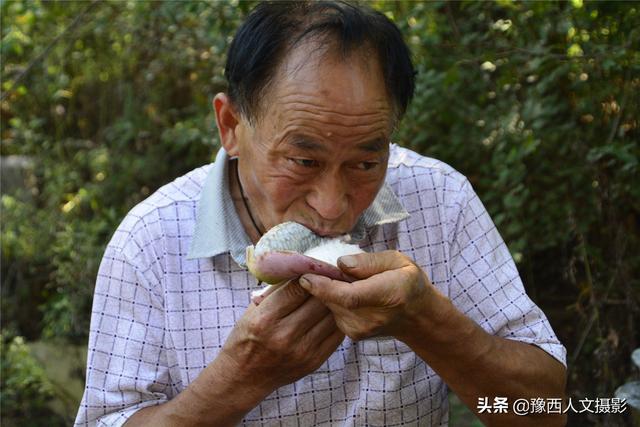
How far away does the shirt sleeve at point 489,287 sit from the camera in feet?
7.89

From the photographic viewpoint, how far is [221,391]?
2.13 metres

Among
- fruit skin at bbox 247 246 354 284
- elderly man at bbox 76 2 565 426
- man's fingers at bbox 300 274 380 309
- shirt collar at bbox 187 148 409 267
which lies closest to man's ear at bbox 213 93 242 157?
elderly man at bbox 76 2 565 426

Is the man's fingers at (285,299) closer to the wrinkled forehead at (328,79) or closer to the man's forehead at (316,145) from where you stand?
the man's forehead at (316,145)

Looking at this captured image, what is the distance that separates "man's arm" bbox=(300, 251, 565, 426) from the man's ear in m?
0.59

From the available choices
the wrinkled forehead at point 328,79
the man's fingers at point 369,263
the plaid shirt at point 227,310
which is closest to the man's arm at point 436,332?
the man's fingers at point 369,263

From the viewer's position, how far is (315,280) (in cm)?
186

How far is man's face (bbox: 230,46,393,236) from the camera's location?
6.68ft

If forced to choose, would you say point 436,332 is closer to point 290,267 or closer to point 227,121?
point 290,267

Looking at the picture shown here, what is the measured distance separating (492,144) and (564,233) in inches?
21.0

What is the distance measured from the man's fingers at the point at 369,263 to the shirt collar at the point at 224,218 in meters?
0.44

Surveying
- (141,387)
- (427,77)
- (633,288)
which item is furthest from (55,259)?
(633,288)

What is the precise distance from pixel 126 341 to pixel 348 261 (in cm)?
79

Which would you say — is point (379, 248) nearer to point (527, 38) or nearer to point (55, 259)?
point (527, 38)

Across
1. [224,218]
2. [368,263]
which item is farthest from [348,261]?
[224,218]
